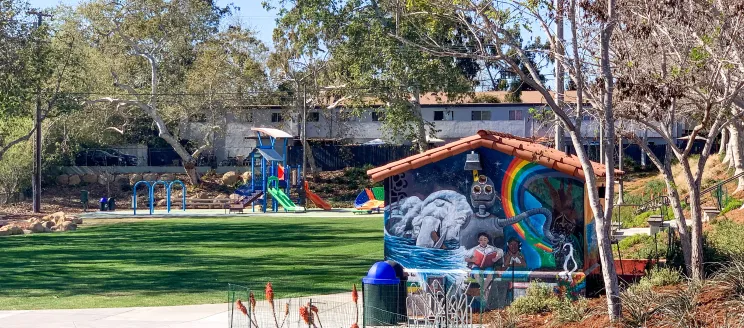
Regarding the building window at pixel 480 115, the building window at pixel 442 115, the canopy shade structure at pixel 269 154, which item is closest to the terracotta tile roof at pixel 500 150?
the canopy shade structure at pixel 269 154

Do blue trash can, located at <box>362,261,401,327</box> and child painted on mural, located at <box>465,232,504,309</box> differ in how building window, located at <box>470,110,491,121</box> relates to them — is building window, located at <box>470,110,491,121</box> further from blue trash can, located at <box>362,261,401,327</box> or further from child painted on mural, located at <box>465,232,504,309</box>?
blue trash can, located at <box>362,261,401,327</box>

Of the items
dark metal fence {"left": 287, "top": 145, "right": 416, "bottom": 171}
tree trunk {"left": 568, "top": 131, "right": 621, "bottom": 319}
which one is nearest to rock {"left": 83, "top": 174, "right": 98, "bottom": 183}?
dark metal fence {"left": 287, "top": 145, "right": 416, "bottom": 171}

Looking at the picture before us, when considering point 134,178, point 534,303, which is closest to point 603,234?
point 534,303

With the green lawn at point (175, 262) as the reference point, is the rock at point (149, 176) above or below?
above

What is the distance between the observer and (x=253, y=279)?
20.5 meters

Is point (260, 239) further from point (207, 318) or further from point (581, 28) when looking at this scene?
point (581, 28)

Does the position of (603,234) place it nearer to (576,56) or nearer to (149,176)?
(576,56)

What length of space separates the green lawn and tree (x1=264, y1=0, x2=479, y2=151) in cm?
1519

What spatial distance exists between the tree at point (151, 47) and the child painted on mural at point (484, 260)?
155 ft

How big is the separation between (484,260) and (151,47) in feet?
167

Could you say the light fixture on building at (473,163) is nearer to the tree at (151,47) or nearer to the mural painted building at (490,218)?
the mural painted building at (490,218)

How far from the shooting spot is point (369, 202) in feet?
159

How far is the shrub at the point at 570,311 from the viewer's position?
→ 40.0ft

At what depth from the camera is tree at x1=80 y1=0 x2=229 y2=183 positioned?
196 feet
